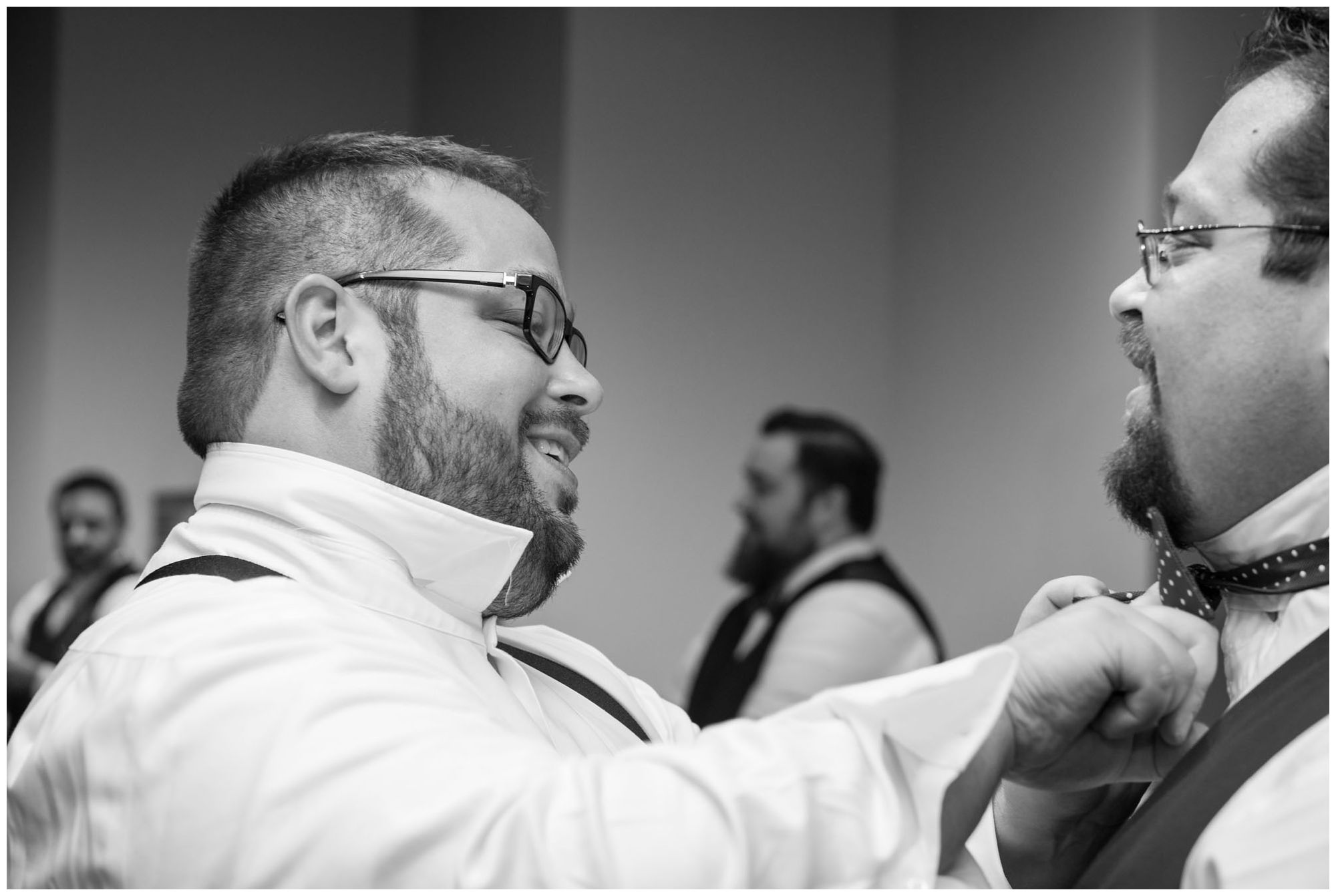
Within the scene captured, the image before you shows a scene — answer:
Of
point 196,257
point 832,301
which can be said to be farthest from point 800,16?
point 196,257

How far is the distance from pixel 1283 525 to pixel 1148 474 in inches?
5.0

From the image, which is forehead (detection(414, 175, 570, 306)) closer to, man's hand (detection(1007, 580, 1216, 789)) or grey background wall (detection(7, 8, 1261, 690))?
man's hand (detection(1007, 580, 1216, 789))

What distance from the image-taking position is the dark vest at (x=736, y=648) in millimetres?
3850

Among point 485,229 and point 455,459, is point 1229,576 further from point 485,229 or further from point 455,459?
point 485,229

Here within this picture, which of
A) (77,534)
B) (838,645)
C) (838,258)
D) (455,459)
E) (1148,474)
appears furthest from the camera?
(77,534)

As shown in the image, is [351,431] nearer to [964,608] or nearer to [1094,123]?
[1094,123]

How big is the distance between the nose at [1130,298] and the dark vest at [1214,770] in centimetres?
36

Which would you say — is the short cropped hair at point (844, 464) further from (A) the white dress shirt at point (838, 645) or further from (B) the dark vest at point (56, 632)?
(B) the dark vest at point (56, 632)

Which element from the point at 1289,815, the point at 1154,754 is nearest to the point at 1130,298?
the point at 1154,754

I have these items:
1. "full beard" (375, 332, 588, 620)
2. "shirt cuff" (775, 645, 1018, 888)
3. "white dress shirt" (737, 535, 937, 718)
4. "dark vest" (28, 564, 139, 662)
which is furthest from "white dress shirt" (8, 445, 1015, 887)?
"dark vest" (28, 564, 139, 662)

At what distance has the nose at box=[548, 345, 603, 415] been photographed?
68.4 inches

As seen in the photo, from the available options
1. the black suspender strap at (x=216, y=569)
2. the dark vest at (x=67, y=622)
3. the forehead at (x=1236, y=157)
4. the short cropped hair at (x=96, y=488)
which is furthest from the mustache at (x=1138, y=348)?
the short cropped hair at (x=96, y=488)

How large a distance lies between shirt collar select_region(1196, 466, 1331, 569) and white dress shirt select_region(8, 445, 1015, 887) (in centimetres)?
30

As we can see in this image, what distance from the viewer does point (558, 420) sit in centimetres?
175
